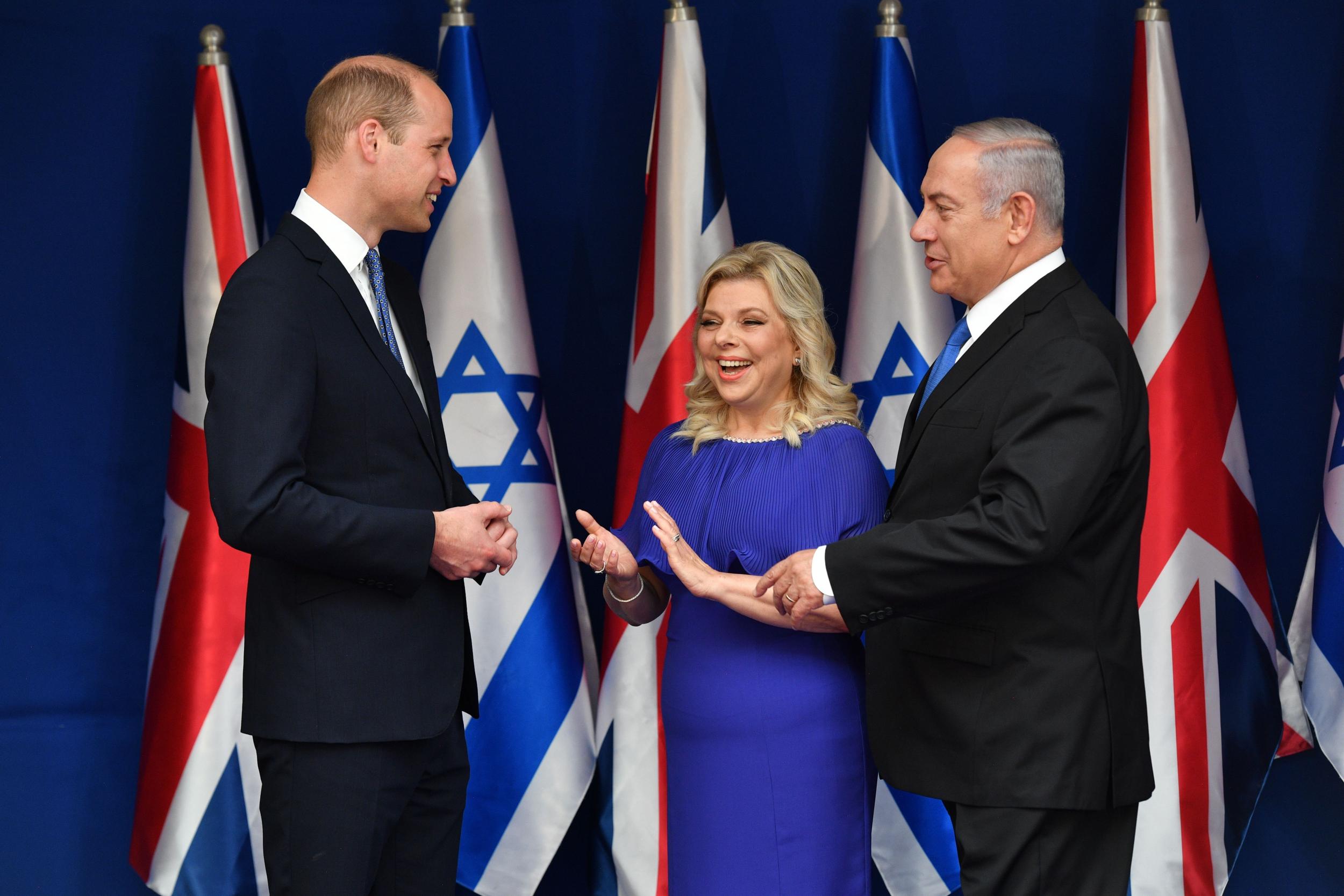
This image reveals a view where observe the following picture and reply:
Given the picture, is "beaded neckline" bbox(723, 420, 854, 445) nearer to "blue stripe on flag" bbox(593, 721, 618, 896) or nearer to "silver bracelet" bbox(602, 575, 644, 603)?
"silver bracelet" bbox(602, 575, 644, 603)

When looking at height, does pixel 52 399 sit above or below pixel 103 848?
above

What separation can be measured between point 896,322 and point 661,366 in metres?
0.57

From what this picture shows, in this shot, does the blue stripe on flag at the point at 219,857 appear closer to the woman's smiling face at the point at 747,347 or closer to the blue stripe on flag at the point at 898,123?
the woman's smiling face at the point at 747,347

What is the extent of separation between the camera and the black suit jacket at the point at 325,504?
1799 millimetres

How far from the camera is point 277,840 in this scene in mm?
1971

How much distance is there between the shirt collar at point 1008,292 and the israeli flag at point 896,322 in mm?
886

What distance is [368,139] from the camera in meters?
2.04

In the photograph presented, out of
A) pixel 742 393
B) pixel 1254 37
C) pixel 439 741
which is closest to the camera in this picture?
pixel 439 741

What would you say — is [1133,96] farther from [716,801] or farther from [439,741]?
[439,741]

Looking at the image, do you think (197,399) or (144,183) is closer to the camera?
(197,399)

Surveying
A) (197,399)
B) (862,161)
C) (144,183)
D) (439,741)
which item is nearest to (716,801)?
(439,741)

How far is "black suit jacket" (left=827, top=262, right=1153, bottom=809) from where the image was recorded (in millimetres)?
1784

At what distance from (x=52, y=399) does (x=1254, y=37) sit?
328 cm

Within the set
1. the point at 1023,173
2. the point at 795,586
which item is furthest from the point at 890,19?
the point at 795,586
